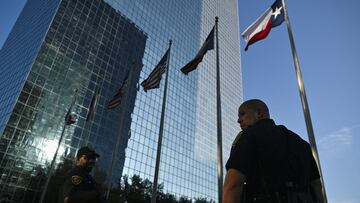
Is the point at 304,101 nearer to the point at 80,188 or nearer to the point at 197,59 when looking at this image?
the point at 197,59

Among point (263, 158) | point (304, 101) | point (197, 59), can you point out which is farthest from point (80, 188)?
point (197, 59)

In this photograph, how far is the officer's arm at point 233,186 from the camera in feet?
7.27

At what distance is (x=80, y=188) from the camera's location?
453 cm

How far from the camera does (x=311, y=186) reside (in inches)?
112

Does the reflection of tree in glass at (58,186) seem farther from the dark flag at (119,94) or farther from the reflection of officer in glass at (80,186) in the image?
the reflection of officer in glass at (80,186)

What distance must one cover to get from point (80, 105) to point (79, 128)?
443cm

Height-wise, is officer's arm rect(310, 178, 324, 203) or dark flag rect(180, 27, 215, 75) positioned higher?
dark flag rect(180, 27, 215, 75)

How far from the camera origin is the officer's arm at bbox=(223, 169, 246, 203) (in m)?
2.22

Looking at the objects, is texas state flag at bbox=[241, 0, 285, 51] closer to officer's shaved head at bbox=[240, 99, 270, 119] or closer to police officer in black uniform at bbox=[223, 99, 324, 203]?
officer's shaved head at bbox=[240, 99, 270, 119]

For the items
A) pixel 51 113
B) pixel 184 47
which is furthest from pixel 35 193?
pixel 184 47

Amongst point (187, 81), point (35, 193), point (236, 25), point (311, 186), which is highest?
point (236, 25)

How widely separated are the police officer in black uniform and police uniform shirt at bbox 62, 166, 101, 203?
115 inches

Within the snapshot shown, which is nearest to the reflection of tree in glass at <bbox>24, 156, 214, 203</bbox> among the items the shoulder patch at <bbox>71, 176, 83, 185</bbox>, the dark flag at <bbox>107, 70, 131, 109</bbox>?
the dark flag at <bbox>107, 70, 131, 109</bbox>

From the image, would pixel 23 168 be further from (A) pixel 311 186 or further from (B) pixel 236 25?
(B) pixel 236 25
